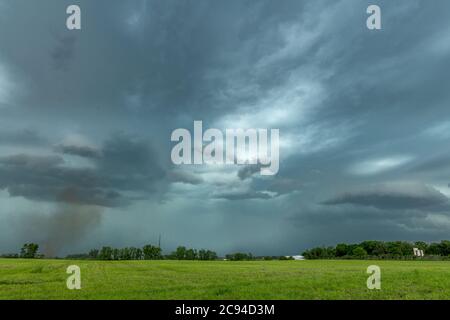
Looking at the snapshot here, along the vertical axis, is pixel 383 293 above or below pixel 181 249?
above

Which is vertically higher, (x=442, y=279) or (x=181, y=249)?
(x=442, y=279)

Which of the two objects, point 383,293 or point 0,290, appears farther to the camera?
point 0,290
